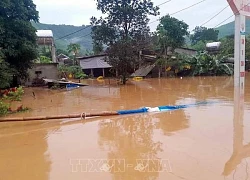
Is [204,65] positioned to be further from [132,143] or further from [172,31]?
[132,143]

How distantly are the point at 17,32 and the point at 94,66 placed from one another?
1638 cm

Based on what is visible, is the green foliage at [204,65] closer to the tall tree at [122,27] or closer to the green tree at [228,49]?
the green tree at [228,49]

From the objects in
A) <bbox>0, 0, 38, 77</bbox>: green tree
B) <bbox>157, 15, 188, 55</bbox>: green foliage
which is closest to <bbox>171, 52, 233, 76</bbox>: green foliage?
<bbox>157, 15, 188, 55</bbox>: green foliage

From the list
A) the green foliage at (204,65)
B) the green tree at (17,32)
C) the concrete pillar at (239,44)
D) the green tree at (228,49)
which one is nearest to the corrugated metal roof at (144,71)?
the green foliage at (204,65)

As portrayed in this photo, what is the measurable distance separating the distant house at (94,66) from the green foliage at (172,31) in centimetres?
750

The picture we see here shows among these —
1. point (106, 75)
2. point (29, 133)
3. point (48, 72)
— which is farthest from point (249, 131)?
point (106, 75)

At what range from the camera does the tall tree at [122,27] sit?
65.1 feet

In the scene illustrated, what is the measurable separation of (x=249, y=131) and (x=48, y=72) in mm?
19323

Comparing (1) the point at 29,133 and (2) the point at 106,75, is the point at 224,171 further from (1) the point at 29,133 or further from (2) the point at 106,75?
(2) the point at 106,75

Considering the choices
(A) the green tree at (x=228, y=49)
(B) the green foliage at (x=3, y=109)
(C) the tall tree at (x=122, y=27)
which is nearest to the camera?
(B) the green foliage at (x=3, y=109)

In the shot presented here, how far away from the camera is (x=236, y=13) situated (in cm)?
1229

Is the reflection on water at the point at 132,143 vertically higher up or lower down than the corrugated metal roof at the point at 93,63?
lower down

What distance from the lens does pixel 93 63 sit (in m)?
31.9

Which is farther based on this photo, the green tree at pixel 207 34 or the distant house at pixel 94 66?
the green tree at pixel 207 34
